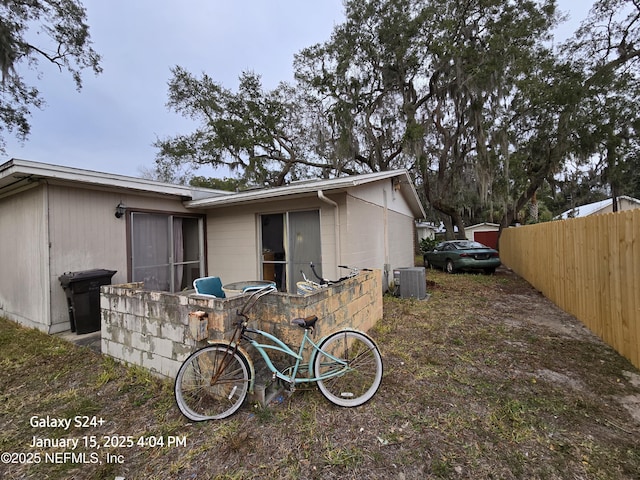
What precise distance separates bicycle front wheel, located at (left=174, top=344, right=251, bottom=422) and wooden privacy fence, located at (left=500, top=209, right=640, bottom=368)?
4.17 meters

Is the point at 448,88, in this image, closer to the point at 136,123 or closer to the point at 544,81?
the point at 544,81

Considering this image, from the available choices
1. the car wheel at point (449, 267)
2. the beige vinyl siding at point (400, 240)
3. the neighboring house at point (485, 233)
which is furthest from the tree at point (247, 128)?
the neighboring house at point (485, 233)

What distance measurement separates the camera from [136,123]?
62.3ft

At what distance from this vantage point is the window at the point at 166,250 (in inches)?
218

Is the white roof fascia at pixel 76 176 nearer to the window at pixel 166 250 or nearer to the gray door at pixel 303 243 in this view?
the window at pixel 166 250

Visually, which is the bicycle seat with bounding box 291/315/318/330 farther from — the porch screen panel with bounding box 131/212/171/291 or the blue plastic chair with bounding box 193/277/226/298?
the porch screen panel with bounding box 131/212/171/291

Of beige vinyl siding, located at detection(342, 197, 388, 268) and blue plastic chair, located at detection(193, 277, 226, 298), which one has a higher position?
beige vinyl siding, located at detection(342, 197, 388, 268)

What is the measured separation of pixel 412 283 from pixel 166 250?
568cm

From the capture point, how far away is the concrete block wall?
253 centimetres

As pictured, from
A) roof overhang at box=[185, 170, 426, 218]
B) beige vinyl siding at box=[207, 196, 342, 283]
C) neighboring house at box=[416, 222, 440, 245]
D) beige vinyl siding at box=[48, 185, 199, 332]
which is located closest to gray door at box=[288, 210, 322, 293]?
beige vinyl siding at box=[207, 196, 342, 283]

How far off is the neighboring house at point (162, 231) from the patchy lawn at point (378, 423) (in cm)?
168

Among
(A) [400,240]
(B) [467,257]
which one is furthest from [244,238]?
(B) [467,257]

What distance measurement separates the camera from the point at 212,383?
2.42 metres

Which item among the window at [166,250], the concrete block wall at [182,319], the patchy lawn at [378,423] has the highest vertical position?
the window at [166,250]
